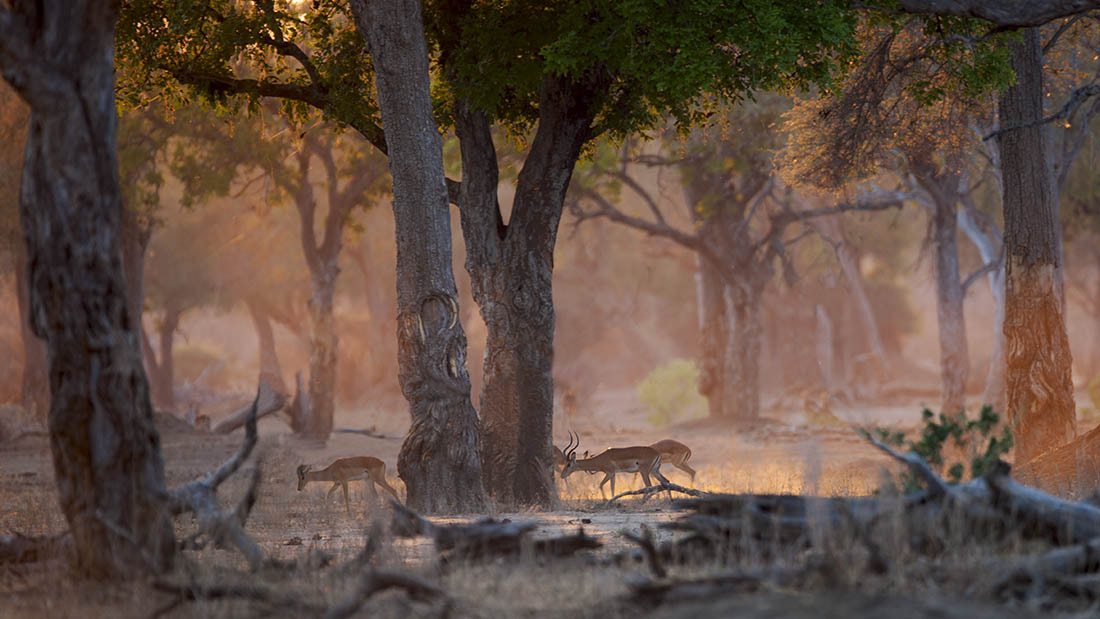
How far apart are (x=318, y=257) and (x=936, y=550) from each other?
19.0 meters

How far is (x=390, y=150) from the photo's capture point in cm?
1130

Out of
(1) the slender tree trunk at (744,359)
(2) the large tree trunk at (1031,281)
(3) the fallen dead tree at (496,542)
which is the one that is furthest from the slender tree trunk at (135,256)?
(3) the fallen dead tree at (496,542)

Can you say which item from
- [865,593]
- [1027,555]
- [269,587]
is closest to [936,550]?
[1027,555]

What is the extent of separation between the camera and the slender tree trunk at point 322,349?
77.0 ft

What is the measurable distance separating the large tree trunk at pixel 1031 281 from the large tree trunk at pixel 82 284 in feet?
35.2

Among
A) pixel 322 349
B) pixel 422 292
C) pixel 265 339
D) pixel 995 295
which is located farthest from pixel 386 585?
pixel 265 339

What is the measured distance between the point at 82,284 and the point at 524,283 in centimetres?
678

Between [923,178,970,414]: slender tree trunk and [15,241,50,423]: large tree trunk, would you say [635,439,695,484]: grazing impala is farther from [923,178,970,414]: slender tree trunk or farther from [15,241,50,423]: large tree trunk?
[15,241,50,423]: large tree trunk

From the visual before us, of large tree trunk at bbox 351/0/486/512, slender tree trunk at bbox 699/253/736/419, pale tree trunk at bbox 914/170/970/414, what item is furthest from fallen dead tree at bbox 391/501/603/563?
slender tree trunk at bbox 699/253/736/419

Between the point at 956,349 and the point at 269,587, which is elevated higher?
the point at 956,349

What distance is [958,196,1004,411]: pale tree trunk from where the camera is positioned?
22766 mm

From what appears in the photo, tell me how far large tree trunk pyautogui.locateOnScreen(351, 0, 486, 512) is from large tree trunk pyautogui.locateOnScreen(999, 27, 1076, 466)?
23.0 feet

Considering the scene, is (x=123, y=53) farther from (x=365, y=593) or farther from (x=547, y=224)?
(x=365, y=593)

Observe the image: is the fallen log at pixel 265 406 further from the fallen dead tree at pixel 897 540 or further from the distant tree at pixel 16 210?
the fallen dead tree at pixel 897 540
